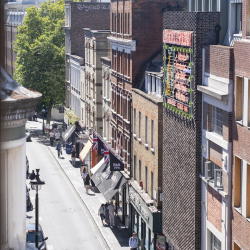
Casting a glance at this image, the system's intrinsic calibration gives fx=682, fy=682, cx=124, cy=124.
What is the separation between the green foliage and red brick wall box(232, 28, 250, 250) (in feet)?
198

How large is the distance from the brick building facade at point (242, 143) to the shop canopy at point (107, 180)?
20.3 metres

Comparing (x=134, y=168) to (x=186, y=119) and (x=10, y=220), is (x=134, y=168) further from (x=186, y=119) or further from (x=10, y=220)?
(x=10, y=220)

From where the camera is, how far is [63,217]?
152 ft

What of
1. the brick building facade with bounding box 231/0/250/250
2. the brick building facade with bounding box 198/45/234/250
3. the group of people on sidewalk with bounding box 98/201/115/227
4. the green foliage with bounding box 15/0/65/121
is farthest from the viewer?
the green foliage with bounding box 15/0/65/121

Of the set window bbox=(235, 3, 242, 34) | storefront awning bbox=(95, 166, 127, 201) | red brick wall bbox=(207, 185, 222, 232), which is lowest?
storefront awning bbox=(95, 166, 127, 201)

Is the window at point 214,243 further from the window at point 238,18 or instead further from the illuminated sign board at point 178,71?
the window at point 238,18

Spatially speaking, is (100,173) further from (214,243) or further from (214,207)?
(214,207)

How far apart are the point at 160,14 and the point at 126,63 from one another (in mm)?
4207

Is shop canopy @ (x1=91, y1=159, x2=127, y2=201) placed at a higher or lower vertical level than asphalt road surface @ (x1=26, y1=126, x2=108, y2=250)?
higher

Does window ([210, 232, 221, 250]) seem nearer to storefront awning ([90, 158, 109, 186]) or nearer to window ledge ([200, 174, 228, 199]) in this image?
window ledge ([200, 174, 228, 199])

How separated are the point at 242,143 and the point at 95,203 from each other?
29878mm

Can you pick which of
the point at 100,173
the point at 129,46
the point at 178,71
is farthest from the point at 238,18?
the point at 100,173

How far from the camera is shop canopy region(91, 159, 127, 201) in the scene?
43.0 metres

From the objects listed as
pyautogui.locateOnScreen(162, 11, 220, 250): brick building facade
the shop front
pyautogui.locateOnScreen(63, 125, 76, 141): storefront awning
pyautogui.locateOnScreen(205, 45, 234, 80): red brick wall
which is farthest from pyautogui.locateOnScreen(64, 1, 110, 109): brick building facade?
pyautogui.locateOnScreen(205, 45, 234, 80): red brick wall
